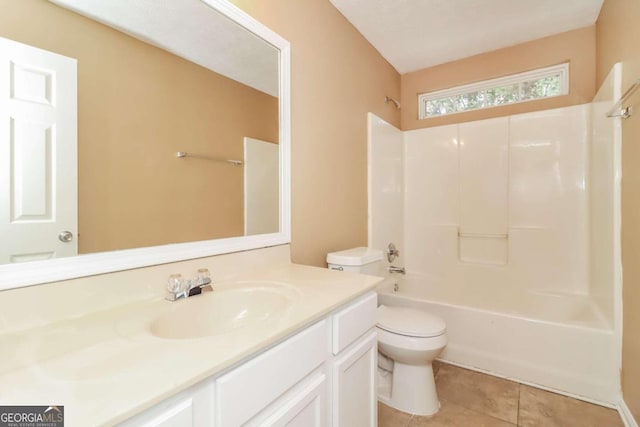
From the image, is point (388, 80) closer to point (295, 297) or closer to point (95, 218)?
point (295, 297)

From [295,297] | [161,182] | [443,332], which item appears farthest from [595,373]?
[161,182]

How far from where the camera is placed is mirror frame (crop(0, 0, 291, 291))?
0.76 meters

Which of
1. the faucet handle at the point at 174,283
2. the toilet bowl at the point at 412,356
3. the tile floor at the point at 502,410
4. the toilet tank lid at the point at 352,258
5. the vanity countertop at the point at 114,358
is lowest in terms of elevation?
the tile floor at the point at 502,410

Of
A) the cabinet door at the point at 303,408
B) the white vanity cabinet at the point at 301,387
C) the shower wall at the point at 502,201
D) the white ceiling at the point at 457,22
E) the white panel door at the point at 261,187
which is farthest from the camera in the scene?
the shower wall at the point at 502,201

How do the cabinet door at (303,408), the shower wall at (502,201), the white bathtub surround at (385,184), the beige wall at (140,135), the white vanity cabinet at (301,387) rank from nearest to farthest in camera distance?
the white vanity cabinet at (301,387) → the cabinet door at (303,408) → the beige wall at (140,135) → the shower wall at (502,201) → the white bathtub surround at (385,184)

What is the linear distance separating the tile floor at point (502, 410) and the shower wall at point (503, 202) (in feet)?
3.02

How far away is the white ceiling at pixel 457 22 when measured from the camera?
1.93 meters

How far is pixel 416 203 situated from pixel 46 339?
2.79 meters

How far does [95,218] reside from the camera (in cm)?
90

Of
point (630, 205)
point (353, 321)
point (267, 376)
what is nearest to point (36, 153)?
point (267, 376)

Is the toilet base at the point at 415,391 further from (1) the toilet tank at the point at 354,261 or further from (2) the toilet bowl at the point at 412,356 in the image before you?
(1) the toilet tank at the point at 354,261

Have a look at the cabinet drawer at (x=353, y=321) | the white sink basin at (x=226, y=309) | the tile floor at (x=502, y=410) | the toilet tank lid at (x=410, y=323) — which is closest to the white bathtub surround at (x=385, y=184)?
the toilet tank lid at (x=410, y=323)

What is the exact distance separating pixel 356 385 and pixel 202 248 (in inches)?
31.7

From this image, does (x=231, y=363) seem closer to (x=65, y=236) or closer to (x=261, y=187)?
(x=65, y=236)
